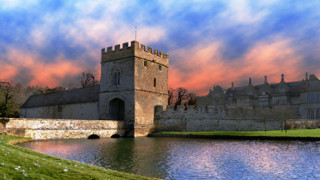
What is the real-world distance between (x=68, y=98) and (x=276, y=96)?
38559 millimetres

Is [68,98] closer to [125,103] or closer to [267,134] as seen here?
[125,103]

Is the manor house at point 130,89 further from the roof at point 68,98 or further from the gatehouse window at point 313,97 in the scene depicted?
the gatehouse window at point 313,97

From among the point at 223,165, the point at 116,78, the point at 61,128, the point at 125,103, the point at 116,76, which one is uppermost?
the point at 116,76

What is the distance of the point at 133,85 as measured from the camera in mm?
30609

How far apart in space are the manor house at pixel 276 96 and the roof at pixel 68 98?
87.9 ft

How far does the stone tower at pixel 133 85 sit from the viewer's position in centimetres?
3070

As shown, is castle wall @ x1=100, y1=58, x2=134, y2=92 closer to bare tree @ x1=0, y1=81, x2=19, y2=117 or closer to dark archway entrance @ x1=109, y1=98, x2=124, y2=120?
dark archway entrance @ x1=109, y1=98, x2=124, y2=120

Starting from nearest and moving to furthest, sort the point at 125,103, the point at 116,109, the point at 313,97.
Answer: the point at 125,103 → the point at 116,109 → the point at 313,97

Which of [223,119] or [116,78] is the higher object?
[116,78]

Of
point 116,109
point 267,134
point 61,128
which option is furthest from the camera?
point 116,109

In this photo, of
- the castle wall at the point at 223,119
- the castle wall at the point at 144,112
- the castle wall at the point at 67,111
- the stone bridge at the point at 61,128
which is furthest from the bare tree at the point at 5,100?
the castle wall at the point at 223,119

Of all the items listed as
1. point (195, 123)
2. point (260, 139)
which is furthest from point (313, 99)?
point (260, 139)

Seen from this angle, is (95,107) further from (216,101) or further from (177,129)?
(216,101)

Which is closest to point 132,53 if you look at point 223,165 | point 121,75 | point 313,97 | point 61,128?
point 121,75
